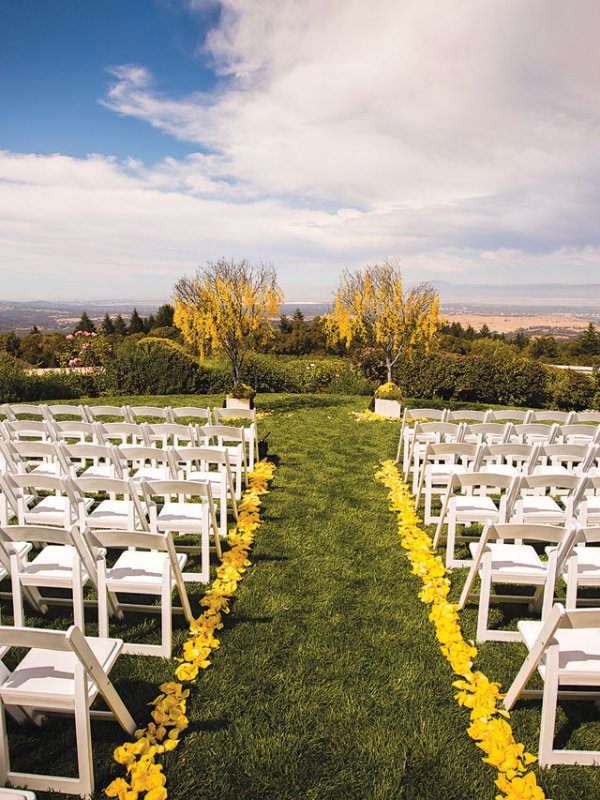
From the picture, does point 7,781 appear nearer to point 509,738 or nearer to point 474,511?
point 509,738

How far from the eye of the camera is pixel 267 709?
286 cm

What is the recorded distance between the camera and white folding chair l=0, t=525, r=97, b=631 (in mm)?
3035

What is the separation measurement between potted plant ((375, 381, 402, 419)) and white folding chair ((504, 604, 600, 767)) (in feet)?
30.9

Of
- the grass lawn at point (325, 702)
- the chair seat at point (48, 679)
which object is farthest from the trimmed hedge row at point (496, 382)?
the chair seat at point (48, 679)

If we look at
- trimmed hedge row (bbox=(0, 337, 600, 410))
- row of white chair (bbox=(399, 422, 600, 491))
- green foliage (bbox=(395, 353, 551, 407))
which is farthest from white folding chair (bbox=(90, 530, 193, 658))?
green foliage (bbox=(395, 353, 551, 407))

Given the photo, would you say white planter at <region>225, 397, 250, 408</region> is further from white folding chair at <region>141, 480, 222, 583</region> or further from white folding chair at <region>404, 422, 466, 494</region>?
white folding chair at <region>141, 480, 222, 583</region>

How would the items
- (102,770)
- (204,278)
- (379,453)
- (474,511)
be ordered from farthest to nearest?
(204,278)
(379,453)
(474,511)
(102,770)

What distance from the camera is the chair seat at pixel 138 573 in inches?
129

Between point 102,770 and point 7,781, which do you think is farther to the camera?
point 102,770

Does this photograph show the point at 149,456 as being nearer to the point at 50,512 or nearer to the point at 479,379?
the point at 50,512

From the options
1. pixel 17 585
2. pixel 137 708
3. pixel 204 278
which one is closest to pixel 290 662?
pixel 137 708

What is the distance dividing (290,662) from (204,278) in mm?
9986

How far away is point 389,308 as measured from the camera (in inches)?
538

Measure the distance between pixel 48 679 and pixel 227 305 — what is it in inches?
394
